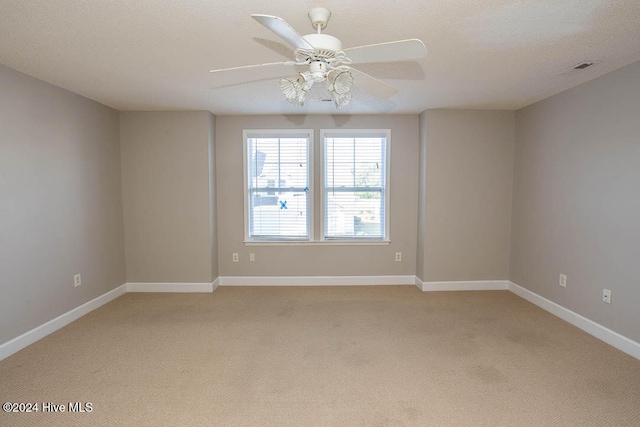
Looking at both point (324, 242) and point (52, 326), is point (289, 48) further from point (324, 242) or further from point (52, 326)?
point (52, 326)

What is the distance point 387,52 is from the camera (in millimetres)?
1607

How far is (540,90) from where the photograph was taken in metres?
3.24

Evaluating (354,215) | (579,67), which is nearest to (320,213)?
(354,215)

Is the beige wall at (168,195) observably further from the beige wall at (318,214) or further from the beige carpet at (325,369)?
the beige carpet at (325,369)

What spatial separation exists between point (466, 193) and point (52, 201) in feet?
15.4

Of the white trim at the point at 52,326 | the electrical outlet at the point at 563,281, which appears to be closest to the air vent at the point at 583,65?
the electrical outlet at the point at 563,281

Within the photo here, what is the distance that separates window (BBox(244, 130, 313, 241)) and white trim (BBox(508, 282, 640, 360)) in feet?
9.41

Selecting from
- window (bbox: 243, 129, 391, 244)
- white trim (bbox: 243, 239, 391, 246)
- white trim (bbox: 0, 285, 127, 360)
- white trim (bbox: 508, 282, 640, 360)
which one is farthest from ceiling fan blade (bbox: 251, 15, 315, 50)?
white trim (bbox: 508, 282, 640, 360)

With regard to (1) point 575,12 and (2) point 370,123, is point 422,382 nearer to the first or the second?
(1) point 575,12

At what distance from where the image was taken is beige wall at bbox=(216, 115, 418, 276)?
4.29 m

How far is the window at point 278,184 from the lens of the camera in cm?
433

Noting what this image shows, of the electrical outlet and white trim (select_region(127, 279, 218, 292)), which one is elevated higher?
the electrical outlet

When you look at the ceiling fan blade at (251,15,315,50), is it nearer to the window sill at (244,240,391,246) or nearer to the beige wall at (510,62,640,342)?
the beige wall at (510,62,640,342)

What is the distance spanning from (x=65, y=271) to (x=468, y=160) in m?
4.84
